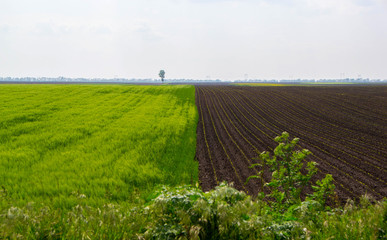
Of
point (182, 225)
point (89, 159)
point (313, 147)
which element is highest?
point (182, 225)

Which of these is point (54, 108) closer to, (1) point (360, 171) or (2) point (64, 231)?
(2) point (64, 231)

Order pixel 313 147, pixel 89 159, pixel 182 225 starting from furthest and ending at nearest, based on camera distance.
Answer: pixel 313 147
pixel 89 159
pixel 182 225

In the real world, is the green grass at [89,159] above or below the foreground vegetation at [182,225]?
below

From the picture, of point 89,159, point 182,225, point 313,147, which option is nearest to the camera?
point 182,225

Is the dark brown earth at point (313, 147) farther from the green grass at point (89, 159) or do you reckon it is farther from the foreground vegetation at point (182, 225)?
the foreground vegetation at point (182, 225)

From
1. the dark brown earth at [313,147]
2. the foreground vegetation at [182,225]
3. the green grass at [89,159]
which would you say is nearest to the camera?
the foreground vegetation at [182,225]

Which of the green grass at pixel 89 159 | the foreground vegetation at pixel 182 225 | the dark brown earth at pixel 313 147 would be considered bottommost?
the dark brown earth at pixel 313 147

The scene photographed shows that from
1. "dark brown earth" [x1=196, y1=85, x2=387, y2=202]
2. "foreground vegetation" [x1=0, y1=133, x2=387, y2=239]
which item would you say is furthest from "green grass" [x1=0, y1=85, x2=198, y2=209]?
"dark brown earth" [x1=196, y1=85, x2=387, y2=202]

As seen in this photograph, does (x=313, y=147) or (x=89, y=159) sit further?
(x=313, y=147)

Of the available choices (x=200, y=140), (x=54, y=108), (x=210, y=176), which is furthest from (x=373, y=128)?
(x=54, y=108)

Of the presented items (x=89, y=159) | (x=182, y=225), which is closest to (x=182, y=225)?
(x=182, y=225)

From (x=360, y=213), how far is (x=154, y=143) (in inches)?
417

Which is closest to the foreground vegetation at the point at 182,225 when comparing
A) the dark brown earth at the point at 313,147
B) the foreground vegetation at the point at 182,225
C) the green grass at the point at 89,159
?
the foreground vegetation at the point at 182,225

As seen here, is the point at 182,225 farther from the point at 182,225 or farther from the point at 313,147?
the point at 313,147
